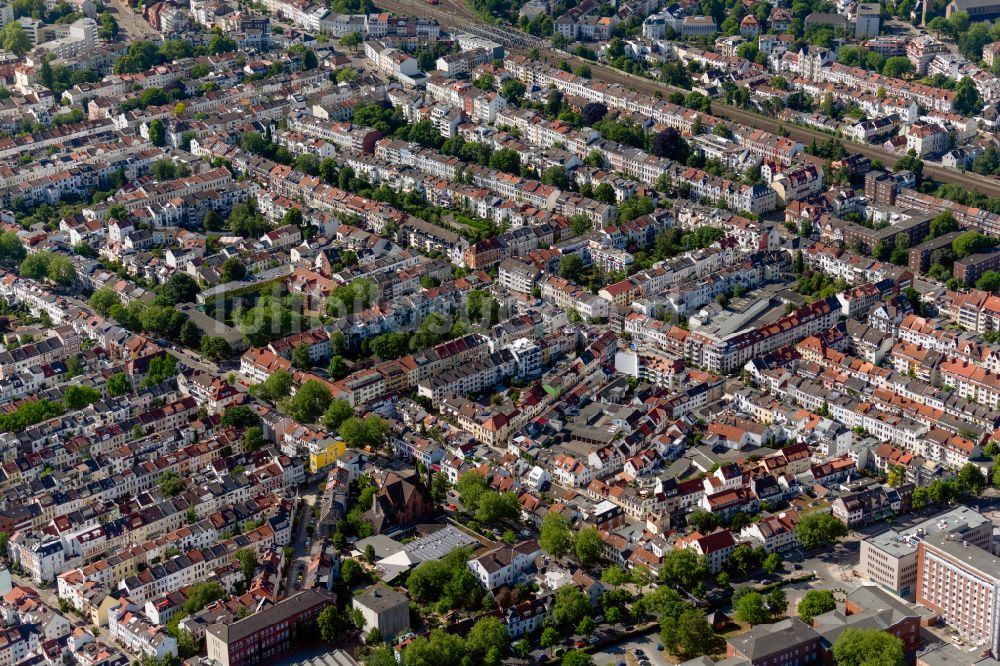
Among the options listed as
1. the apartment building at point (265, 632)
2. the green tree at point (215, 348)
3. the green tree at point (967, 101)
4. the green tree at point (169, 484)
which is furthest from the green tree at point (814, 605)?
the green tree at point (967, 101)

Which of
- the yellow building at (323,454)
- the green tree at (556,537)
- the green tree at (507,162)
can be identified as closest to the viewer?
the green tree at (556,537)

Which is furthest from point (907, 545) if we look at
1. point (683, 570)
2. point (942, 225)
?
point (942, 225)

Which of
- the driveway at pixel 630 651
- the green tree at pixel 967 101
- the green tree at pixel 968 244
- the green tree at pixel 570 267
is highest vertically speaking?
the green tree at pixel 967 101

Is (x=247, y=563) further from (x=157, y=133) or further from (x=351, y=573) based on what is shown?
(x=157, y=133)

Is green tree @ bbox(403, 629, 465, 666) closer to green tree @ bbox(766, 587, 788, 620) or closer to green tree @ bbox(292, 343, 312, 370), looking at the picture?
green tree @ bbox(766, 587, 788, 620)

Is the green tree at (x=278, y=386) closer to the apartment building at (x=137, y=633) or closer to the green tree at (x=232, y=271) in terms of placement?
the green tree at (x=232, y=271)

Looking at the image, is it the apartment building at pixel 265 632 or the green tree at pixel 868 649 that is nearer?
the green tree at pixel 868 649

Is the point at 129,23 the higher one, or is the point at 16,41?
the point at 16,41
